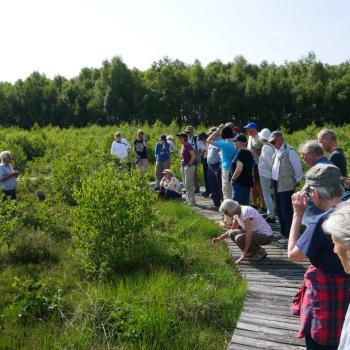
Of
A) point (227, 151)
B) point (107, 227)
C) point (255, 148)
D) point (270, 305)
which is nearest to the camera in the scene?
point (270, 305)

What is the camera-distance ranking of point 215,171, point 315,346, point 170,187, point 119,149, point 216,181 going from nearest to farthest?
1. point 315,346
2. point 215,171
3. point 216,181
4. point 170,187
5. point 119,149

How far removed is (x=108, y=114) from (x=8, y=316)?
37.9 meters

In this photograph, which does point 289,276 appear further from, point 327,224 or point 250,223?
point 327,224

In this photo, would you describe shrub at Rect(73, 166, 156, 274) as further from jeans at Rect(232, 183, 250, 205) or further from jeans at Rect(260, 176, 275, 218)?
jeans at Rect(260, 176, 275, 218)

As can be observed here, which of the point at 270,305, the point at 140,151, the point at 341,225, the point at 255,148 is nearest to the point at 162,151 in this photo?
the point at 140,151

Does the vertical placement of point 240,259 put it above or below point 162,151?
below

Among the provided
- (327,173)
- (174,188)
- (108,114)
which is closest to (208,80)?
(108,114)

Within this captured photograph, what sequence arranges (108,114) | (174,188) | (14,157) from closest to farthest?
(174,188) → (14,157) → (108,114)

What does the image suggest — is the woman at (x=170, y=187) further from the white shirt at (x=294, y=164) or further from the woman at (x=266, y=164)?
the white shirt at (x=294, y=164)

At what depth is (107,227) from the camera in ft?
19.7

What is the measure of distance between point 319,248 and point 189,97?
4155 cm

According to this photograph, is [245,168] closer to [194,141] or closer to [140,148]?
[194,141]

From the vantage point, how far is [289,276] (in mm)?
5551

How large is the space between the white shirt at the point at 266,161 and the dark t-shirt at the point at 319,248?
4.56 meters
